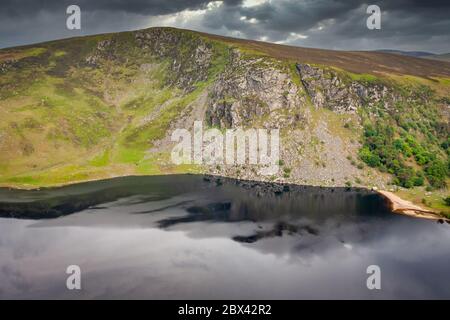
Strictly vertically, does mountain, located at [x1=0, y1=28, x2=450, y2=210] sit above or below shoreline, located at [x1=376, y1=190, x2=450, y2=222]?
above

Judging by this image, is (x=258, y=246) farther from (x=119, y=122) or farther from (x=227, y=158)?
(x=119, y=122)

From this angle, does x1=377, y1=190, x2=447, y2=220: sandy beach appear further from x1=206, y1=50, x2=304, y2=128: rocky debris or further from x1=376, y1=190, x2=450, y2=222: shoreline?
x1=206, y1=50, x2=304, y2=128: rocky debris

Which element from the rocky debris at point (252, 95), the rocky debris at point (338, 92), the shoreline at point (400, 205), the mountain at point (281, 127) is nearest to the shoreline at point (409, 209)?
the shoreline at point (400, 205)

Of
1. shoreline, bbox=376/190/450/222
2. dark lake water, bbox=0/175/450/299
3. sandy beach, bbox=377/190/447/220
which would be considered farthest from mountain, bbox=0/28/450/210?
dark lake water, bbox=0/175/450/299

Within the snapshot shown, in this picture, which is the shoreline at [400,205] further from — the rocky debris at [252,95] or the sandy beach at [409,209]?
the rocky debris at [252,95]

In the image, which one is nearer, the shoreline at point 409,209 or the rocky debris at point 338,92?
the shoreline at point 409,209
